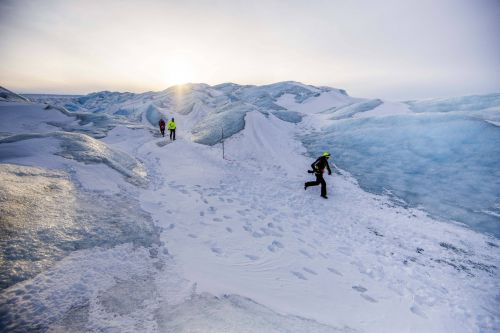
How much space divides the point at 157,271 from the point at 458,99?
129ft

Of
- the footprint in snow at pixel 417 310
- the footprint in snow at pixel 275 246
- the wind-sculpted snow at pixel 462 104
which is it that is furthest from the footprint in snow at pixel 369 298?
the wind-sculpted snow at pixel 462 104

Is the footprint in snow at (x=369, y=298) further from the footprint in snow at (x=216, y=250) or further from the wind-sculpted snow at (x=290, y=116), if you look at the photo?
the wind-sculpted snow at (x=290, y=116)

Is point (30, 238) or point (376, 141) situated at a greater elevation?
point (376, 141)

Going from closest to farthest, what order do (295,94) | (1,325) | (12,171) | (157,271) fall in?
(1,325), (157,271), (12,171), (295,94)

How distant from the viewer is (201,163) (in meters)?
16.4

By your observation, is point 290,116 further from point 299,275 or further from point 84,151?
point 299,275

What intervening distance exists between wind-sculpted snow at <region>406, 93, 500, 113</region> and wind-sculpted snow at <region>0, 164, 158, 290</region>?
32.9 m

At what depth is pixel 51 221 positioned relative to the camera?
5.57m

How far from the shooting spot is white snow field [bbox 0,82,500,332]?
4371mm

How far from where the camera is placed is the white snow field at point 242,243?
172 inches

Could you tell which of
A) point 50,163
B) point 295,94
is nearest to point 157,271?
point 50,163

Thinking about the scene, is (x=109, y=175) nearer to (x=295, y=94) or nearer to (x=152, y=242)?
(x=152, y=242)

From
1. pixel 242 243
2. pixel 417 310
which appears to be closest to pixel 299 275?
pixel 242 243

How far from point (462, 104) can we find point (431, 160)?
63.9 feet
